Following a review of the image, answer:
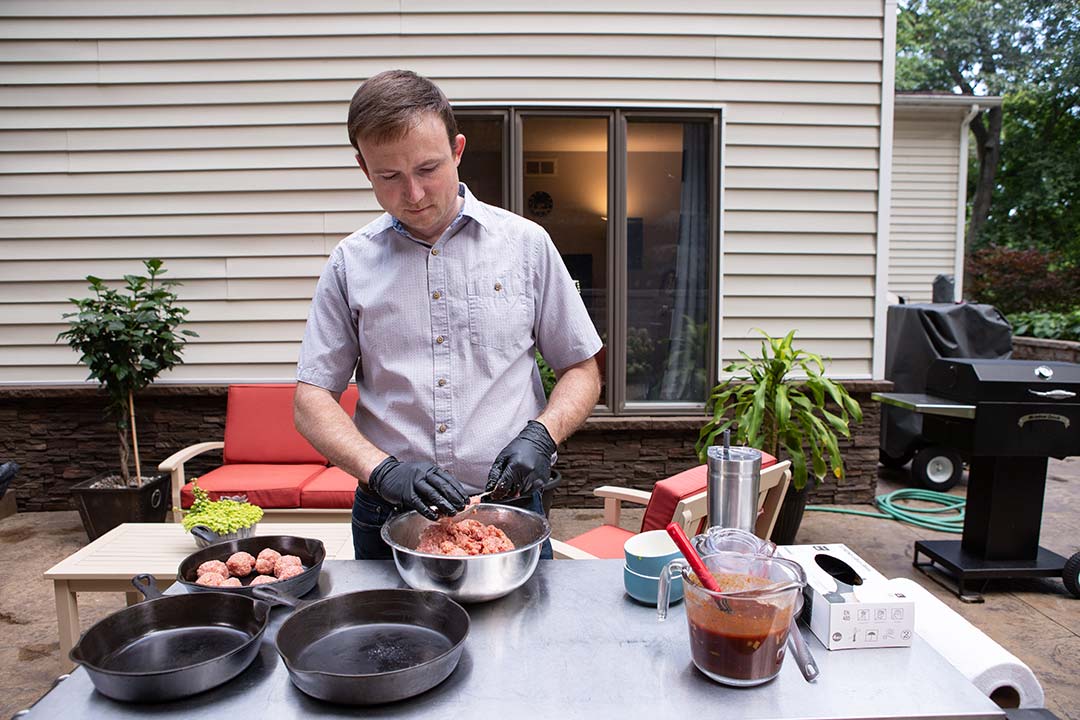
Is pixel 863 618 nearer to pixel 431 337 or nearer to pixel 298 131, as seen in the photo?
pixel 431 337

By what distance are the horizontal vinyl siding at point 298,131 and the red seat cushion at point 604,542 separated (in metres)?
2.06

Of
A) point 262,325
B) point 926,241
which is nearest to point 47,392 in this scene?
point 262,325

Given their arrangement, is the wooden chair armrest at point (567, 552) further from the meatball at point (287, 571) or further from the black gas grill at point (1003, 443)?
the black gas grill at point (1003, 443)

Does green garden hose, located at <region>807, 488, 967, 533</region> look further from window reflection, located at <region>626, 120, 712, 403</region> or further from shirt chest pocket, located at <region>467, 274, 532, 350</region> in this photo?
shirt chest pocket, located at <region>467, 274, 532, 350</region>

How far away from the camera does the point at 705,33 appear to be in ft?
15.3

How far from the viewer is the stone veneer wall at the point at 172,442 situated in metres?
4.87

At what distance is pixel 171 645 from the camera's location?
117cm

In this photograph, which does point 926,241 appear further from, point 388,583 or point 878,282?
point 388,583

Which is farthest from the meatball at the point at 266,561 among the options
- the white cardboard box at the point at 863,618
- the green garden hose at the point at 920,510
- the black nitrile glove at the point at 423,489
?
the green garden hose at the point at 920,510

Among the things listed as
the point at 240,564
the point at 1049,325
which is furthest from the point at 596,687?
the point at 1049,325

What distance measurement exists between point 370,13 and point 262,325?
83.4 inches

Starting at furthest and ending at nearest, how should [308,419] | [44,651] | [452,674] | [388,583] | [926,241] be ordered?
[926,241] < [44,651] < [308,419] < [388,583] < [452,674]

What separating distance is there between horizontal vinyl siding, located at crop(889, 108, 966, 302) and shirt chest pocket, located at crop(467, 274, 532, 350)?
9565 mm

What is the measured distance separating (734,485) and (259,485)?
10.9 ft
